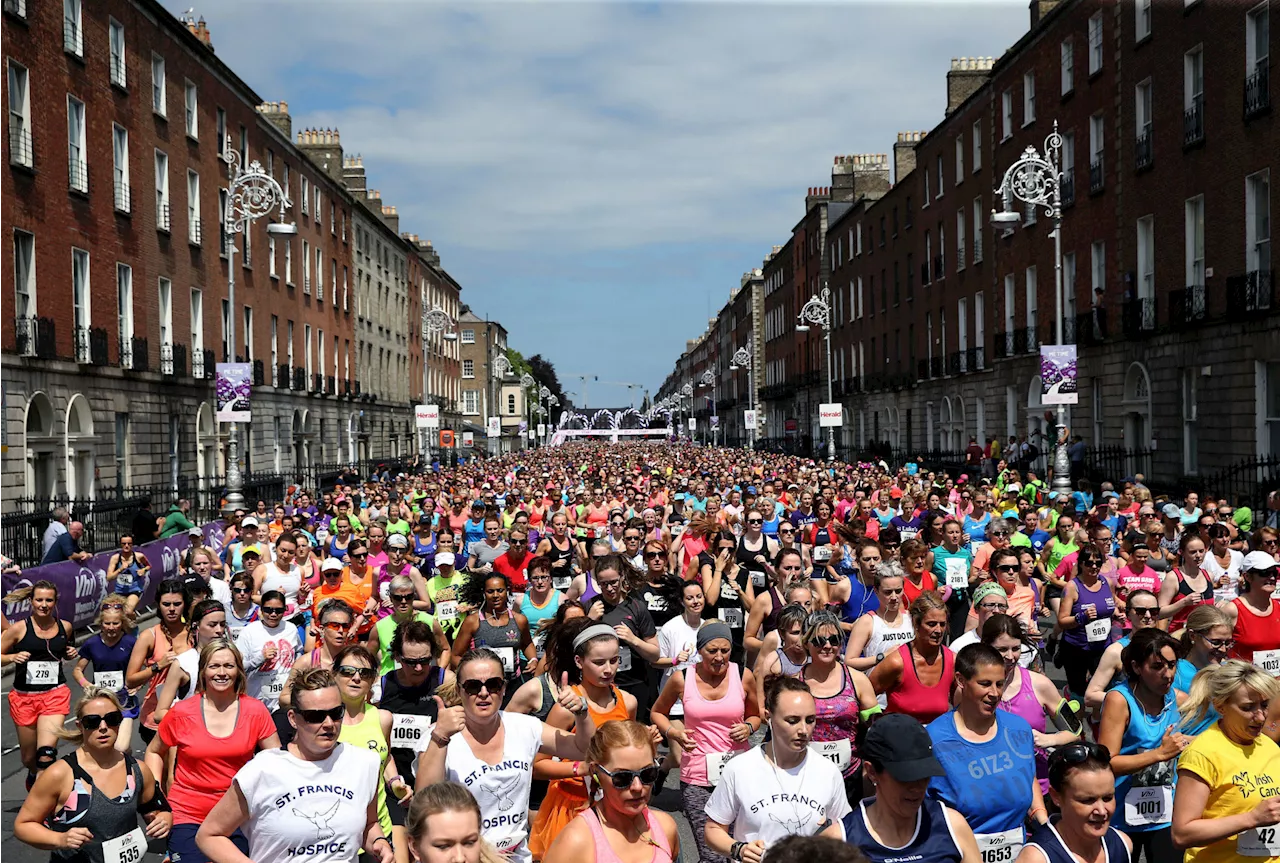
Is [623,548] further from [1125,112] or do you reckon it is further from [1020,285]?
[1020,285]

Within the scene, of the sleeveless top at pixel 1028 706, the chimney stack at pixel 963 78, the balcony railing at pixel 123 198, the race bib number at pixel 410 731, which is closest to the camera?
the sleeveless top at pixel 1028 706

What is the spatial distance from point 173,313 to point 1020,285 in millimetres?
25284

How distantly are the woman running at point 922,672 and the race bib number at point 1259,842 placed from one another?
6.32ft

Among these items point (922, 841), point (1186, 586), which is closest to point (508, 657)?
point (922, 841)

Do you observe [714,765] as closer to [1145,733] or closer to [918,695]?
[918,695]

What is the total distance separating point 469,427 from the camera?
92750 millimetres

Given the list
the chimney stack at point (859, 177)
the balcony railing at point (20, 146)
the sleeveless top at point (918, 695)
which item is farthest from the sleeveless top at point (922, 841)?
the chimney stack at point (859, 177)

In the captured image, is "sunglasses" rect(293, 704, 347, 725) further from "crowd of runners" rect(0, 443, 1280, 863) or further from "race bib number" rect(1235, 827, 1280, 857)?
"race bib number" rect(1235, 827, 1280, 857)

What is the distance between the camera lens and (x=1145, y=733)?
5.70m

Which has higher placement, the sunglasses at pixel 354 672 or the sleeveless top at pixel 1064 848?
the sunglasses at pixel 354 672

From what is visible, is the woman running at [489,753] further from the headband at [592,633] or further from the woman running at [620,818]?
the woman running at [620,818]

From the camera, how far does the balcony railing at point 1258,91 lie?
23.8 metres

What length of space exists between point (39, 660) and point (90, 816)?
360 centimetres

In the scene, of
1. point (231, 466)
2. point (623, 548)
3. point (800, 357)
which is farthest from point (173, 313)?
point (800, 357)
